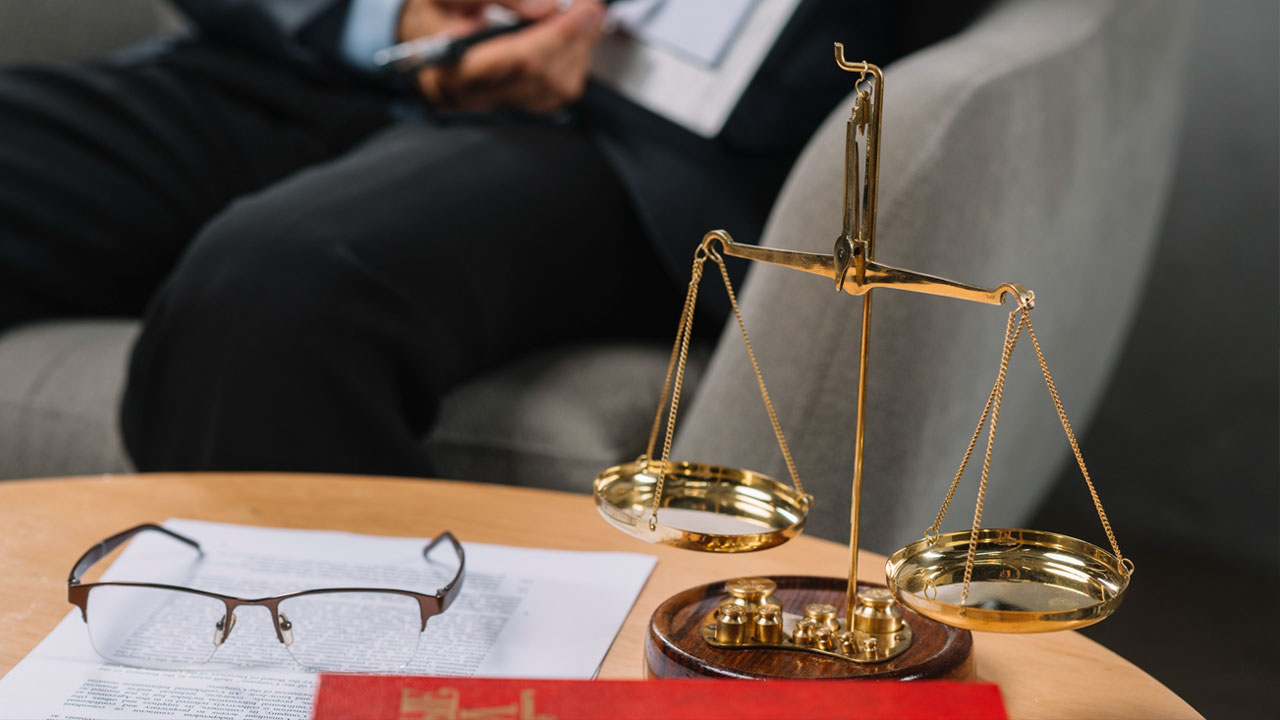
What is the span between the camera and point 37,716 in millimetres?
399

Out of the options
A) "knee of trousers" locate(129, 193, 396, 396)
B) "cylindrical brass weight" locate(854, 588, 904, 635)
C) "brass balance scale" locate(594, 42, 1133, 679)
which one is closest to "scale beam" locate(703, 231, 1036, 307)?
"brass balance scale" locate(594, 42, 1133, 679)

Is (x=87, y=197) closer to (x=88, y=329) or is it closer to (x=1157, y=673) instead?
(x=88, y=329)

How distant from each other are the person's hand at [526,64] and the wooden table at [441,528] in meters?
0.45

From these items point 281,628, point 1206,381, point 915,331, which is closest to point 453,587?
point 281,628

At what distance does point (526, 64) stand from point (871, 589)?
0.65 metres

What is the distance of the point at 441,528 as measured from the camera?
596 mm

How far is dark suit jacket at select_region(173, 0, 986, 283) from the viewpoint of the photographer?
3.04 ft

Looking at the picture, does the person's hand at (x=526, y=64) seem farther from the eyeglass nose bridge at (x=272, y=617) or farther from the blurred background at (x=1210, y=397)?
the blurred background at (x=1210, y=397)

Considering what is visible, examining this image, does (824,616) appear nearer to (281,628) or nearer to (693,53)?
(281,628)

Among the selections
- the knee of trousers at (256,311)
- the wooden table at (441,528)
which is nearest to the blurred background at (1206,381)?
the knee of trousers at (256,311)

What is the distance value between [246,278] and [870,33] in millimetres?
541

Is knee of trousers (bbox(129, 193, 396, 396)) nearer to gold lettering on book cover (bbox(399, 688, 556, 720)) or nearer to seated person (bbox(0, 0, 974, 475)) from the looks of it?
seated person (bbox(0, 0, 974, 475))

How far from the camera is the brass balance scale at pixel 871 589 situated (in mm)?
386

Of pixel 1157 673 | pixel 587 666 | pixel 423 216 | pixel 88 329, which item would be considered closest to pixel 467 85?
pixel 423 216
